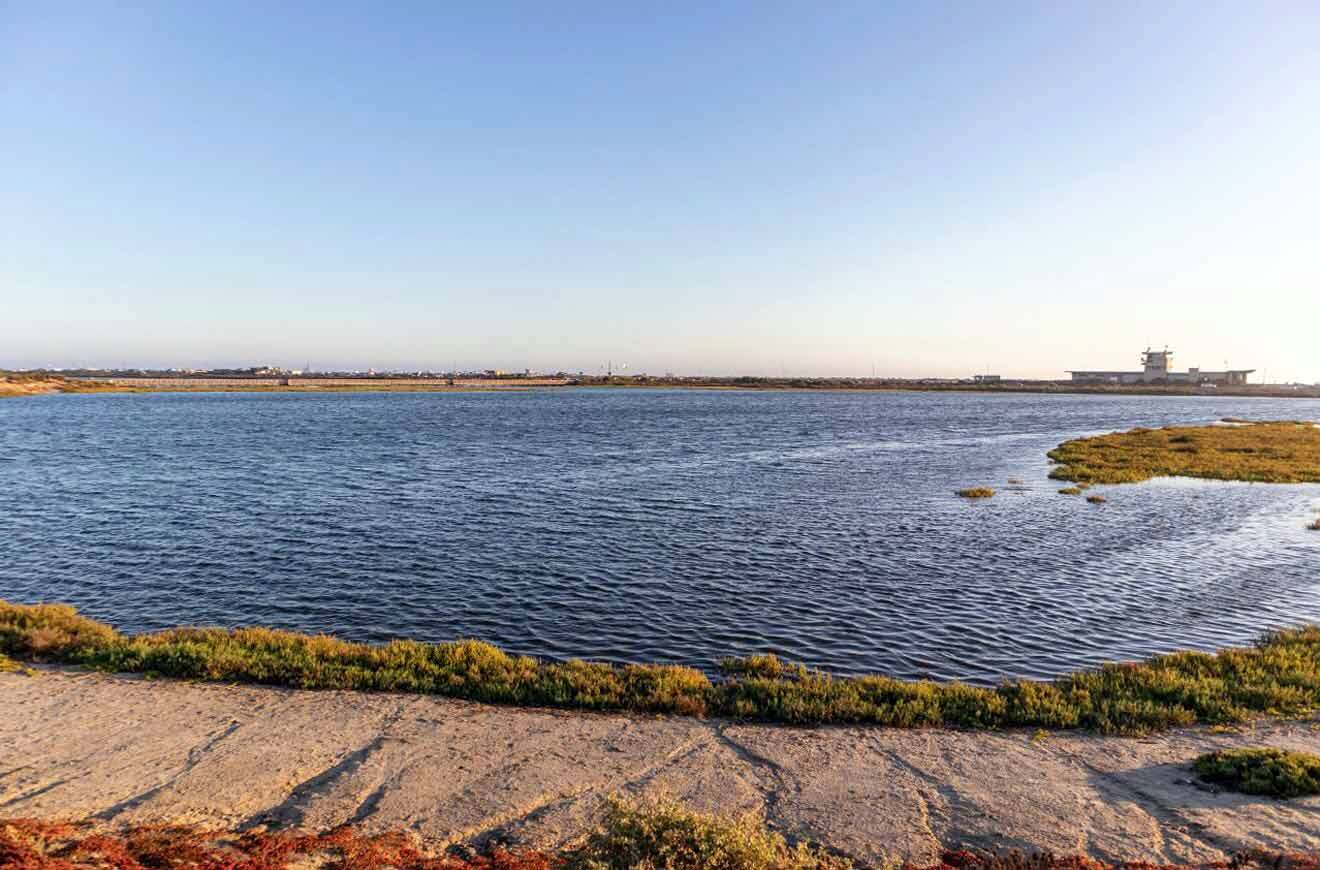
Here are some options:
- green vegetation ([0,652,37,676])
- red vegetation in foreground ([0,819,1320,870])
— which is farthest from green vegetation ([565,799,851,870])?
green vegetation ([0,652,37,676])

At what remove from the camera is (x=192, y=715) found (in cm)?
1578

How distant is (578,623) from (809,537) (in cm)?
1793

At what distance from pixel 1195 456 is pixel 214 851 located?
86.5 m

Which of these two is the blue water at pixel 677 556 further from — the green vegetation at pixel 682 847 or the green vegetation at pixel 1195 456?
the green vegetation at pixel 682 847

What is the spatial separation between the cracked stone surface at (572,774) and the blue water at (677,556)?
646cm

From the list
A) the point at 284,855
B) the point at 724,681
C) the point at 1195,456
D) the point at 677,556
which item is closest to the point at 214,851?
the point at 284,855

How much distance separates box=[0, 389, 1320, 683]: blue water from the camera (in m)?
24.5

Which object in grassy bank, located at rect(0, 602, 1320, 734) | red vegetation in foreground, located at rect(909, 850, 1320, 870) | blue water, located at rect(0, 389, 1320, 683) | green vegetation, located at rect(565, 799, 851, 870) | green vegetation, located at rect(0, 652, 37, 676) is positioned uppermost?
green vegetation, located at rect(565, 799, 851, 870)

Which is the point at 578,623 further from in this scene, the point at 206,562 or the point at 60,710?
the point at 206,562

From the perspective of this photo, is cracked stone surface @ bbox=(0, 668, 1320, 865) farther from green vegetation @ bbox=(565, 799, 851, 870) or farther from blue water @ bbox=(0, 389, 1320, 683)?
blue water @ bbox=(0, 389, 1320, 683)

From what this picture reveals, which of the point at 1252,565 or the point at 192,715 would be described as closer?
the point at 192,715

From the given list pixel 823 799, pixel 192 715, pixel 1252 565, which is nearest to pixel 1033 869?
pixel 823 799

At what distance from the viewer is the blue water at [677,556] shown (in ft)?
80.5

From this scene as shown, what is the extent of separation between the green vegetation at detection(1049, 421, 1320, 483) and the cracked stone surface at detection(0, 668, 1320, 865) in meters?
53.0
